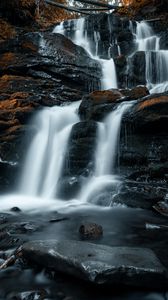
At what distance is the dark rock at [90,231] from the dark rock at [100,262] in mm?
1260

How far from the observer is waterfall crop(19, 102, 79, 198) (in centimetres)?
1105

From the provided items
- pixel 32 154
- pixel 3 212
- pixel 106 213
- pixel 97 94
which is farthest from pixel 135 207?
pixel 97 94

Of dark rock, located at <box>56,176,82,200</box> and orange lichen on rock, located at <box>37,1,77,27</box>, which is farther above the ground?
orange lichen on rock, located at <box>37,1,77,27</box>

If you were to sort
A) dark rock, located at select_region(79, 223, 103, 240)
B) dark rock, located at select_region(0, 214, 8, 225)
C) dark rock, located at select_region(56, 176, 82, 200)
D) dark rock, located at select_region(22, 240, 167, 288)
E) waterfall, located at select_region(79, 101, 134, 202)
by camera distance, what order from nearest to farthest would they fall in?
dark rock, located at select_region(22, 240, 167, 288), dark rock, located at select_region(79, 223, 103, 240), dark rock, located at select_region(0, 214, 8, 225), waterfall, located at select_region(79, 101, 134, 202), dark rock, located at select_region(56, 176, 82, 200)

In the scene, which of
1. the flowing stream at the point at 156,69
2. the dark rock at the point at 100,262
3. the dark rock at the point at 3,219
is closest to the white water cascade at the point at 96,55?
the flowing stream at the point at 156,69

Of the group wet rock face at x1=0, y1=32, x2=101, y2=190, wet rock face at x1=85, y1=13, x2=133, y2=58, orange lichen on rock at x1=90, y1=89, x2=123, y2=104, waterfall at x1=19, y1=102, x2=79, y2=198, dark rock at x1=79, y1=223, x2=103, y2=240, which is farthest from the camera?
wet rock face at x1=85, y1=13, x2=133, y2=58

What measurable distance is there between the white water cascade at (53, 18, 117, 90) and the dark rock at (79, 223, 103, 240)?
1122cm

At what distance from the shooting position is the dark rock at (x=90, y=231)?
20.0 ft

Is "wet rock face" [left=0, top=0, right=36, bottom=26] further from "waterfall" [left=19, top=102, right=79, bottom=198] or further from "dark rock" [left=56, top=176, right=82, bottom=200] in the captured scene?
"dark rock" [left=56, top=176, right=82, bottom=200]

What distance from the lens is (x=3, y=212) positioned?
27.2ft

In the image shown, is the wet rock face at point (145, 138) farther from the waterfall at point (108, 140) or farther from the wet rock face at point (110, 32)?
the wet rock face at point (110, 32)

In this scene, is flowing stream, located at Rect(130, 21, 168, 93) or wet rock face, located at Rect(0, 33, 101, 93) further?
wet rock face, located at Rect(0, 33, 101, 93)

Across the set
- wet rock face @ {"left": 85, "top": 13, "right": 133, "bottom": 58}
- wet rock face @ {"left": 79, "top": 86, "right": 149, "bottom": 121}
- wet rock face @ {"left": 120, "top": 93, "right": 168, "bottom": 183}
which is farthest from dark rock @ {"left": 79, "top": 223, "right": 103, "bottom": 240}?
wet rock face @ {"left": 85, "top": 13, "right": 133, "bottom": 58}

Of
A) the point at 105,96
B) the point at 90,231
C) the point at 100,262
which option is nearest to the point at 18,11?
the point at 105,96
